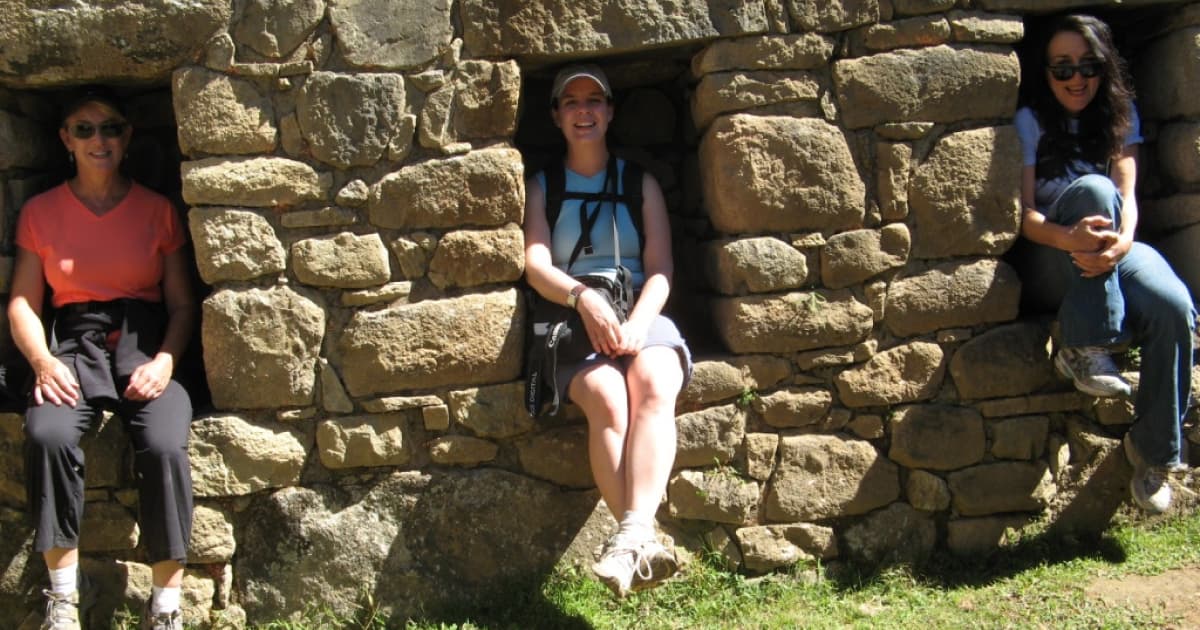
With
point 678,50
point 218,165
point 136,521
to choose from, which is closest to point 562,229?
point 678,50

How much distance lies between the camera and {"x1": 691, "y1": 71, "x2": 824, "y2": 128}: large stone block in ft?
11.0

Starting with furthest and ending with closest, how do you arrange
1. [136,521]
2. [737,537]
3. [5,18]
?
[737,537]
[136,521]
[5,18]

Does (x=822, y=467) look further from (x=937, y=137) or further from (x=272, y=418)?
(x=272, y=418)

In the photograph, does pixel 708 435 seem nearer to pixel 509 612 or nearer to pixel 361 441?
pixel 509 612

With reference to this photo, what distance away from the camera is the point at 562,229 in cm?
346

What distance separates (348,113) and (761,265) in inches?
56.9

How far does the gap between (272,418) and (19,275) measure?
0.92 meters

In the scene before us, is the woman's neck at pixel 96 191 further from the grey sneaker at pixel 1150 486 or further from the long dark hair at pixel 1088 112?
the grey sneaker at pixel 1150 486

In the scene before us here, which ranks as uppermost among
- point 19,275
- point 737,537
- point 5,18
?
point 5,18

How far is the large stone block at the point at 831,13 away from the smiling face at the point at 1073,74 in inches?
27.2

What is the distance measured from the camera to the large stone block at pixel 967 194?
3453mm

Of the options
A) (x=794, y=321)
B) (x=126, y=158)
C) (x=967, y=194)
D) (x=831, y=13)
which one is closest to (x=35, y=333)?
(x=126, y=158)

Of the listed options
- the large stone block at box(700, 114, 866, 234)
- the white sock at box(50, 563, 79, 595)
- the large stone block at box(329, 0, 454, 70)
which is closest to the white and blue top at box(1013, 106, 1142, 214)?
the large stone block at box(700, 114, 866, 234)

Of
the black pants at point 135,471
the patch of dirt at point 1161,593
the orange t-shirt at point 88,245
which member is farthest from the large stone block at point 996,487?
the orange t-shirt at point 88,245
